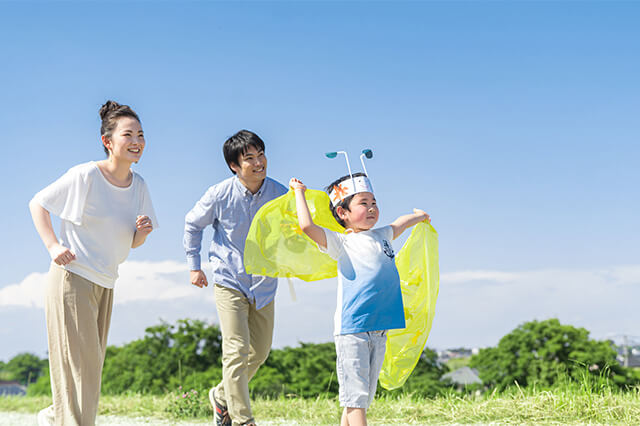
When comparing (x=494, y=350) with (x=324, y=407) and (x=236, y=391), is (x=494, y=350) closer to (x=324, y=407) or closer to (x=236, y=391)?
(x=324, y=407)

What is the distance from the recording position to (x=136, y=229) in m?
3.95

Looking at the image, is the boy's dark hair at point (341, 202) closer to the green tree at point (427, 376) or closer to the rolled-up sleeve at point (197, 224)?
the rolled-up sleeve at point (197, 224)

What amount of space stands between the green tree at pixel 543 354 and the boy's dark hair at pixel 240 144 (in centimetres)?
594

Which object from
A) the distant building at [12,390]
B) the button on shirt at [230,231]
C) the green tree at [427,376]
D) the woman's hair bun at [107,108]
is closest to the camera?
the woman's hair bun at [107,108]

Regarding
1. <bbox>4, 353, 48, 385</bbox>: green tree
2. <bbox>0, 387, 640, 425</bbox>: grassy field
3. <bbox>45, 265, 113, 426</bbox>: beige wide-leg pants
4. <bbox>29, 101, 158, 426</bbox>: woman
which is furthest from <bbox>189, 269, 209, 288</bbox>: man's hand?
<bbox>4, 353, 48, 385</bbox>: green tree

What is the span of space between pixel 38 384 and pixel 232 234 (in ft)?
23.4

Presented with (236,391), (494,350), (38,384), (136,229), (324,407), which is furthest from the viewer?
(38,384)

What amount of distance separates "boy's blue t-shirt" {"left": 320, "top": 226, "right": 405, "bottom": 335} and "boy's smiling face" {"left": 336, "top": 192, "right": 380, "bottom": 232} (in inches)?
2.5

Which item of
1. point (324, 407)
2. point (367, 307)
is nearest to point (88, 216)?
point (367, 307)

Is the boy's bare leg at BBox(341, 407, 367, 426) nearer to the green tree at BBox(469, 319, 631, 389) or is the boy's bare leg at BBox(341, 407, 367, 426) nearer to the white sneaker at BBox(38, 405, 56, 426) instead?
the white sneaker at BBox(38, 405, 56, 426)

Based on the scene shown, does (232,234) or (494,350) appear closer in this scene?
(232,234)

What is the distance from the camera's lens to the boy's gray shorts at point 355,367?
11.9ft

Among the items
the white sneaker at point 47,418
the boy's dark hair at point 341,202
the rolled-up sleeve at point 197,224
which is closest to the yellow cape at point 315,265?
the boy's dark hair at point 341,202

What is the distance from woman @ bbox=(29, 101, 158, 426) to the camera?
12.0 feet
